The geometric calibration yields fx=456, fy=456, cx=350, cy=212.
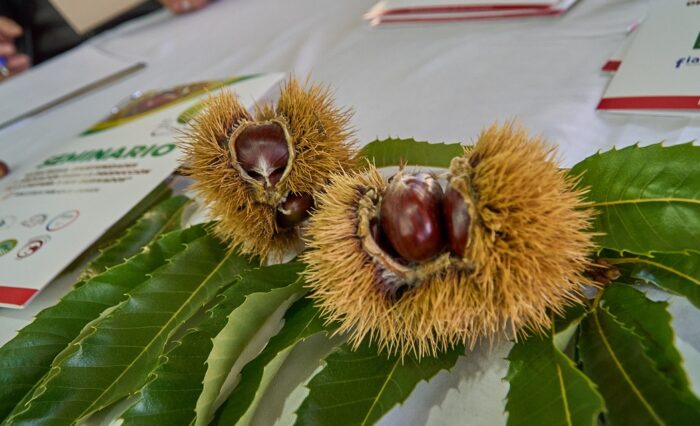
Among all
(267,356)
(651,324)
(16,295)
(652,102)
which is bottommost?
(16,295)

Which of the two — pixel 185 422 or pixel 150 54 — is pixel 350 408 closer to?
pixel 185 422

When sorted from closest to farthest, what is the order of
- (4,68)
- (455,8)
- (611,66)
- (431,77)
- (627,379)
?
(627,379) → (611,66) → (431,77) → (455,8) → (4,68)

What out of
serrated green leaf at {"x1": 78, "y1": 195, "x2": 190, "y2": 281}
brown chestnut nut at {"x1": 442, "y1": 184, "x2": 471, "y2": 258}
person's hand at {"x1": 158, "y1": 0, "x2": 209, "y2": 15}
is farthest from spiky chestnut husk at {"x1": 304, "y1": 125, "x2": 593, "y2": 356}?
person's hand at {"x1": 158, "y1": 0, "x2": 209, "y2": 15}

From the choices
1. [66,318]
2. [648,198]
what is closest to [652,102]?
[648,198]

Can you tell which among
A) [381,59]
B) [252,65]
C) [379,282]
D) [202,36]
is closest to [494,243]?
[379,282]

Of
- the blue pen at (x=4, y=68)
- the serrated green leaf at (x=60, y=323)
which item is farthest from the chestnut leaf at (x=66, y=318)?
the blue pen at (x=4, y=68)

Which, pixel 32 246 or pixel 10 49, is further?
pixel 10 49

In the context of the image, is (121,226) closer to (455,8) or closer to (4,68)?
(455,8)

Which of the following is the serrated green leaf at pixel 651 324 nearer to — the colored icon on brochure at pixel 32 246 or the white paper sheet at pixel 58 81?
the colored icon on brochure at pixel 32 246
